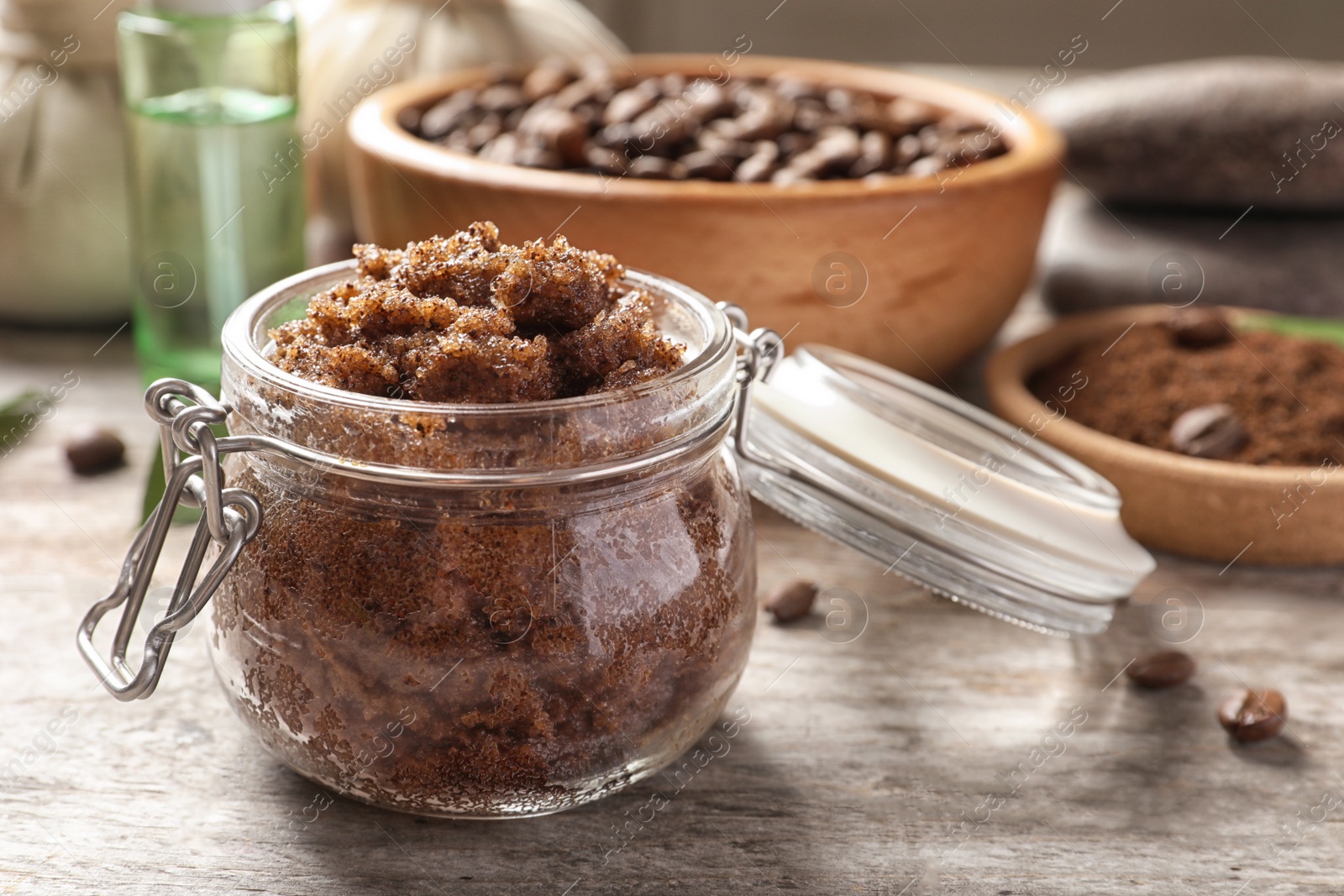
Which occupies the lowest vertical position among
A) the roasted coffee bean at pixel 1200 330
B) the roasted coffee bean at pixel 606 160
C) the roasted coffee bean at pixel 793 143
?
the roasted coffee bean at pixel 1200 330

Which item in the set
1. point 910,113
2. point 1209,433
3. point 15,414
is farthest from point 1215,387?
point 15,414

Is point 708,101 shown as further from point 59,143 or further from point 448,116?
point 59,143

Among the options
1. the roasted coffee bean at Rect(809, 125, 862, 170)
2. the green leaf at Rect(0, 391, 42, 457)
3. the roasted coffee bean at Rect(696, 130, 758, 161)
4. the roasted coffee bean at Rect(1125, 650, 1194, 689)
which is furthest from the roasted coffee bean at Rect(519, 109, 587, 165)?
the roasted coffee bean at Rect(1125, 650, 1194, 689)

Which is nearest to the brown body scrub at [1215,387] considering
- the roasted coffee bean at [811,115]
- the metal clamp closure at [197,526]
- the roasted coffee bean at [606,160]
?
the roasted coffee bean at [811,115]

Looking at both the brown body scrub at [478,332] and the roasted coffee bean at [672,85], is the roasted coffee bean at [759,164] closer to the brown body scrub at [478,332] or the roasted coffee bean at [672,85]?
the roasted coffee bean at [672,85]

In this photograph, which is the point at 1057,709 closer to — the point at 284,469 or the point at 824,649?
the point at 824,649

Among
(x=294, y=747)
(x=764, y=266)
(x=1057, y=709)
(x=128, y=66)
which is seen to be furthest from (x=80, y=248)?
(x=1057, y=709)

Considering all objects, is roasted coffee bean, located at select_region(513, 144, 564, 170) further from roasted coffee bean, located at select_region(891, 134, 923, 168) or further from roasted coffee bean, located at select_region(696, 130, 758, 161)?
roasted coffee bean, located at select_region(891, 134, 923, 168)
